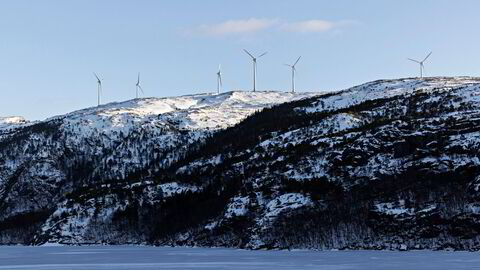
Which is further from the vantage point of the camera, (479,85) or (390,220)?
(479,85)

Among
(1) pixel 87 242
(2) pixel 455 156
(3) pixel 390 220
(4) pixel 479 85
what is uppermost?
(4) pixel 479 85

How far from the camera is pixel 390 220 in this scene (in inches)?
3246

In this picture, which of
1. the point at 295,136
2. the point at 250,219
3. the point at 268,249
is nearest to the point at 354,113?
the point at 295,136

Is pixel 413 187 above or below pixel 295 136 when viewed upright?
below

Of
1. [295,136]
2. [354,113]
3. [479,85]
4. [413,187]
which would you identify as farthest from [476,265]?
[479,85]

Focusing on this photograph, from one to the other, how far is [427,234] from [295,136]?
63.3 meters

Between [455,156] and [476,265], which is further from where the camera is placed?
[455,156]

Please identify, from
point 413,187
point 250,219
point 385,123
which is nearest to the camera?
point 413,187

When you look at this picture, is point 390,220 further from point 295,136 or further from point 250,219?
point 295,136

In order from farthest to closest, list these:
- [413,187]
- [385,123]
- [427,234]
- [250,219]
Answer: [385,123] < [250,219] < [413,187] < [427,234]

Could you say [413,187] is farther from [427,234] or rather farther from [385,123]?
[385,123]

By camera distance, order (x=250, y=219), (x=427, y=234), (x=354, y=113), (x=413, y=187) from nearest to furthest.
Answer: (x=427, y=234) < (x=413, y=187) < (x=250, y=219) < (x=354, y=113)

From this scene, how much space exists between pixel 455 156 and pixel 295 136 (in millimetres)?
51278

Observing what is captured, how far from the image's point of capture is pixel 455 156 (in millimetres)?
92062
